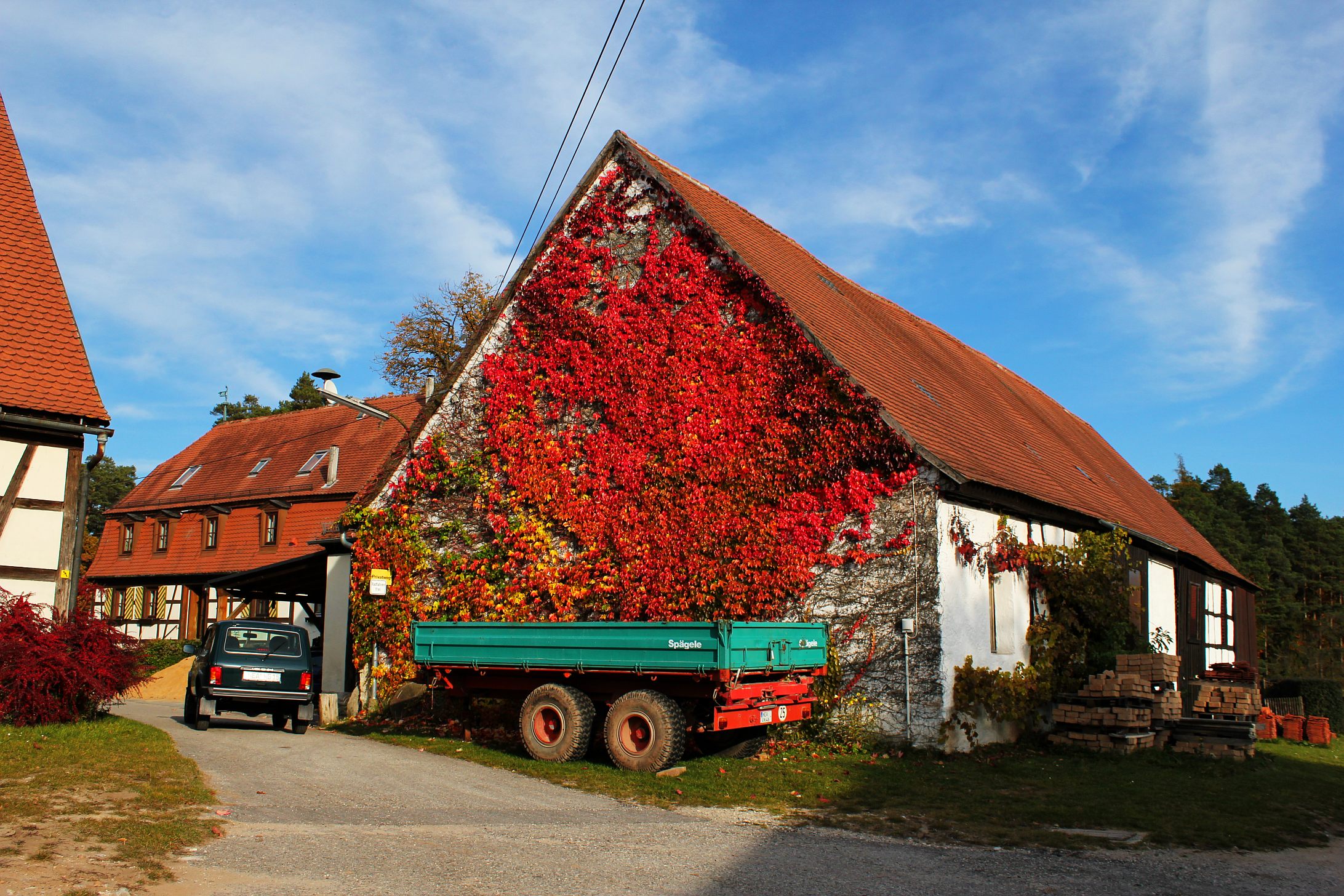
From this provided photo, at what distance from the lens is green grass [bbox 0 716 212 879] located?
22.3ft

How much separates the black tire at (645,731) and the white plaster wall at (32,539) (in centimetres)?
811

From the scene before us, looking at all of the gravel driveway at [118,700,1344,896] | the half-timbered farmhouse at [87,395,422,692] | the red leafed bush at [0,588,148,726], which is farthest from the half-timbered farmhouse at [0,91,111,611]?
the half-timbered farmhouse at [87,395,422,692]

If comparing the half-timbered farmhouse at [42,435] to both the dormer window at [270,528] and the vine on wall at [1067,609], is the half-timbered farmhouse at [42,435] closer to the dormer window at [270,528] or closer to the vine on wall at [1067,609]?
the vine on wall at [1067,609]

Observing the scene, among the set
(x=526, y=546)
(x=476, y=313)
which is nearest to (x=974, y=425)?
(x=526, y=546)

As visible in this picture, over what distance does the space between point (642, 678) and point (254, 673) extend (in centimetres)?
691

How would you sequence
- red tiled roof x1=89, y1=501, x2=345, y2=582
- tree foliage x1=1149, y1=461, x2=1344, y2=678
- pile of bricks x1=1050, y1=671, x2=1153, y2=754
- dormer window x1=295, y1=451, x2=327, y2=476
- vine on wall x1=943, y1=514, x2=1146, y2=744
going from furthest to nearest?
tree foliage x1=1149, y1=461, x2=1344, y2=678
dormer window x1=295, y1=451, x2=327, y2=476
red tiled roof x1=89, y1=501, x2=345, y2=582
vine on wall x1=943, y1=514, x2=1146, y2=744
pile of bricks x1=1050, y1=671, x2=1153, y2=754

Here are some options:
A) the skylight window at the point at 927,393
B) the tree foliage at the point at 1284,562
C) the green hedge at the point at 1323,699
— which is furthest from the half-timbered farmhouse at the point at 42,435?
the tree foliage at the point at 1284,562

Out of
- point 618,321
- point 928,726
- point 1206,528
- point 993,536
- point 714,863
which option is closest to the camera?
point 714,863

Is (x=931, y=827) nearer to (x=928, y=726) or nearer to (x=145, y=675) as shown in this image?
(x=928, y=726)

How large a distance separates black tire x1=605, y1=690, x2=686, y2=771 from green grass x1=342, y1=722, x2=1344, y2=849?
24 cm

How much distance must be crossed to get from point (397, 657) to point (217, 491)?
22.3 m

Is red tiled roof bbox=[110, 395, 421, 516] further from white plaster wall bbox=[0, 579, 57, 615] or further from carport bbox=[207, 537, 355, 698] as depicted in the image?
white plaster wall bbox=[0, 579, 57, 615]

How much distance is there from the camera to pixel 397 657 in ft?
56.4

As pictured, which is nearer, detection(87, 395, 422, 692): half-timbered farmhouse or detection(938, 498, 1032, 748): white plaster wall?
detection(938, 498, 1032, 748): white plaster wall
